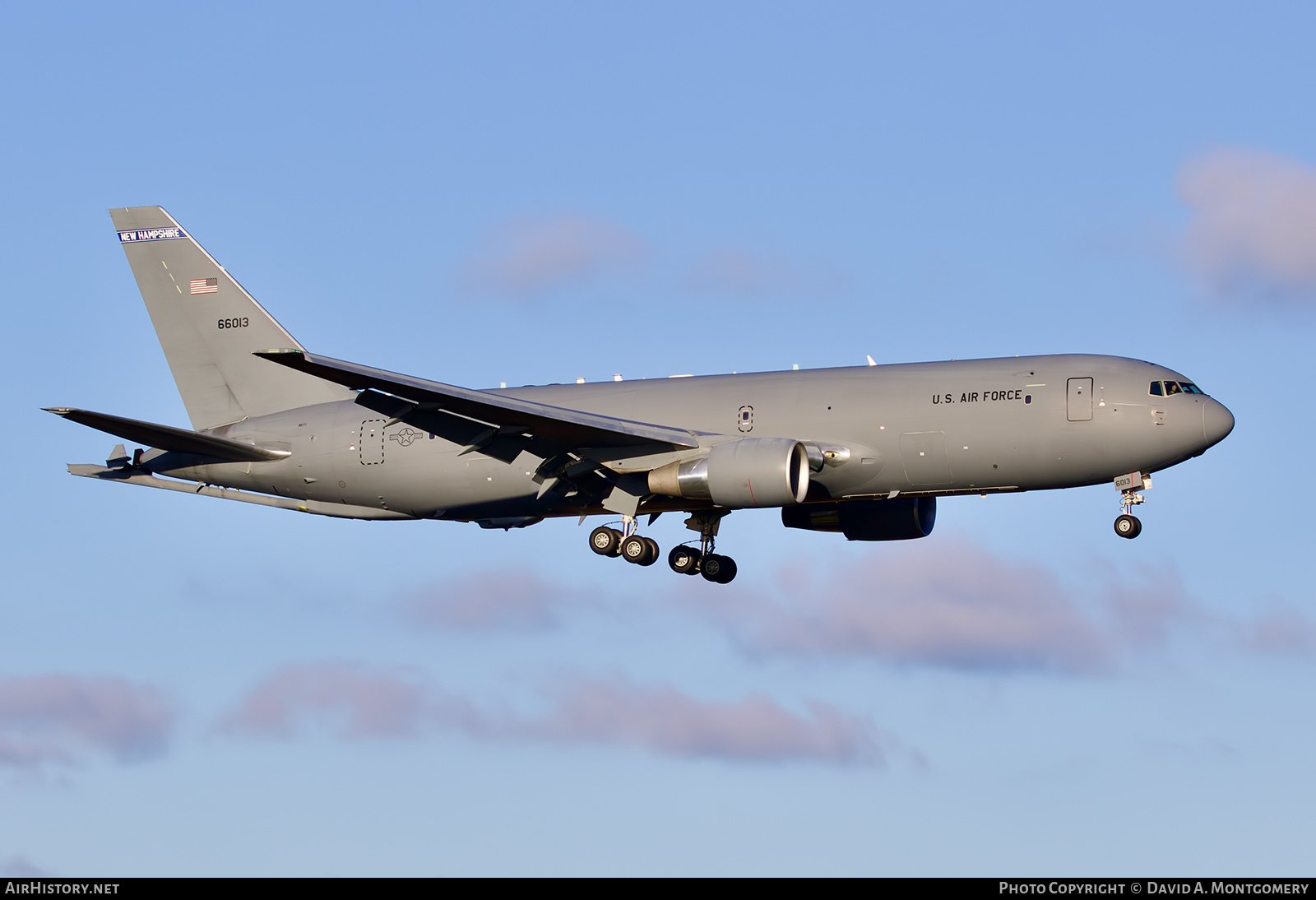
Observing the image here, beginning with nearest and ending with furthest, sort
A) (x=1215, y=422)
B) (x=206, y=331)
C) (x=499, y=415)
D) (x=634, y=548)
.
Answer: (x=1215, y=422) < (x=499, y=415) < (x=634, y=548) < (x=206, y=331)

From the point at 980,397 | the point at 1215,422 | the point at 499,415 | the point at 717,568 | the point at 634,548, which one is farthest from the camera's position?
the point at 717,568

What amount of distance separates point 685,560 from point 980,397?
40.3 feet

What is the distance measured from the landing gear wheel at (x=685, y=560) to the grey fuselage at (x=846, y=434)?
2.90 metres

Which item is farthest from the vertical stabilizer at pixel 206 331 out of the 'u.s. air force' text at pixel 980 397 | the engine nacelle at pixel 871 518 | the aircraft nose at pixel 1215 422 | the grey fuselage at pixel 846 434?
the aircraft nose at pixel 1215 422

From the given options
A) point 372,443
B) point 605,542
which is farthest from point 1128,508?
point 372,443

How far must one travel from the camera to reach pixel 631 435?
50250mm

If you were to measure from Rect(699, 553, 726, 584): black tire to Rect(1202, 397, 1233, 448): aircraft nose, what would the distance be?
16.2 metres

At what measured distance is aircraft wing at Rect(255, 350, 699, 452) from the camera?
155 feet

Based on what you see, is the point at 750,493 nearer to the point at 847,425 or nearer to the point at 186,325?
the point at 847,425

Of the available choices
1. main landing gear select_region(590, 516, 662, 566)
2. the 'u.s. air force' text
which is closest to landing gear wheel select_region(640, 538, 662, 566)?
main landing gear select_region(590, 516, 662, 566)

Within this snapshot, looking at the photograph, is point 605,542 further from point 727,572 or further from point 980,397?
point 980,397

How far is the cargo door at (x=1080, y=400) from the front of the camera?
48438mm

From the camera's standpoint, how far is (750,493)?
160 feet
